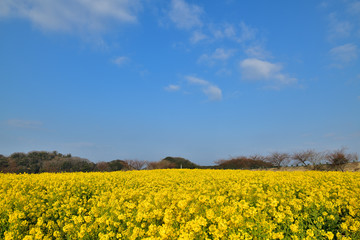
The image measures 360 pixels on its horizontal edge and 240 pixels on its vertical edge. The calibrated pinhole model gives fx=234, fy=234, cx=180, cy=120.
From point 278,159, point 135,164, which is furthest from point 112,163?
point 278,159

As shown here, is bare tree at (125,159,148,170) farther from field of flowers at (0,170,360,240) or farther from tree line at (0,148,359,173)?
field of flowers at (0,170,360,240)

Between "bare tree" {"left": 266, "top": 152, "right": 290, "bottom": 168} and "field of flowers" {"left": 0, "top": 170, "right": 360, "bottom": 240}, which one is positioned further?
"bare tree" {"left": 266, "top": 152, "right": 290, "bottom": 168}

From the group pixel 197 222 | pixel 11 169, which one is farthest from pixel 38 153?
pixel 197 222

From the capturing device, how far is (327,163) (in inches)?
1190

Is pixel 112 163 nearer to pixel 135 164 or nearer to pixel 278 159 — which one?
pixel 135 164

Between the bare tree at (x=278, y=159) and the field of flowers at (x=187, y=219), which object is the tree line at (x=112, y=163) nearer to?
the bare tree at (x=278, y=159)

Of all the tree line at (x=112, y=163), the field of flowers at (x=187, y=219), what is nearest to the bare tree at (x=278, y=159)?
the tree line at (x=112, y=163)

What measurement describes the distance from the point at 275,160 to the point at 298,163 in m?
4.12

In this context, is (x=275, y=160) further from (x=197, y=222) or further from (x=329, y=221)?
(x=197, y=222)

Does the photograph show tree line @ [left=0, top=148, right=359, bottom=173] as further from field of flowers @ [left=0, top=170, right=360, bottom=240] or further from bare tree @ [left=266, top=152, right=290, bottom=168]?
field of flowers @ [left=0, top=170, right=360, bottom=240]

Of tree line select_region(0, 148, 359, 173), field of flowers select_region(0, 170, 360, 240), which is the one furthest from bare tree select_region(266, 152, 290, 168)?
field of flowers select_region(0, 170, 360, 240)

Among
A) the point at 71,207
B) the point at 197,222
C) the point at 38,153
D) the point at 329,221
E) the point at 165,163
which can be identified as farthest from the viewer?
the point at 165,163

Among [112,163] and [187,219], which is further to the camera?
[112,163]

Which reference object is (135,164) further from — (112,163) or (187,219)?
(187,219)
